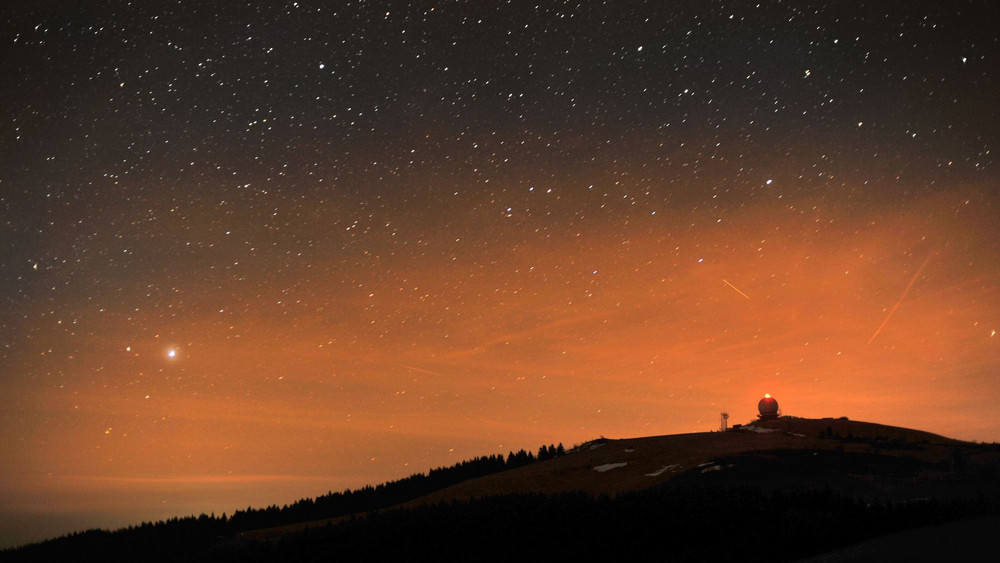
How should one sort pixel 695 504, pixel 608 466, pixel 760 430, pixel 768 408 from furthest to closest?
1. pixel 768 408
2. pixel 760 430
3. pixel 608 466
4. pixel 695 504

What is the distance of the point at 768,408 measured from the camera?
139 feet

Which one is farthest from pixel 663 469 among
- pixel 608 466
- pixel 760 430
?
pixel 760 430

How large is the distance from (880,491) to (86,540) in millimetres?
51150

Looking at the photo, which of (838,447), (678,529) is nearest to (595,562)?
(678,529)

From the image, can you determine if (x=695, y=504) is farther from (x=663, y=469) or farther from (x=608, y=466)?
(x=608, y=466)

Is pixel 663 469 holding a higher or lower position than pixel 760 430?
lower

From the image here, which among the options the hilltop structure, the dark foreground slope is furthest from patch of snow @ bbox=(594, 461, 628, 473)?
the hilltop structure

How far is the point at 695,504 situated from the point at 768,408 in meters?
23.5

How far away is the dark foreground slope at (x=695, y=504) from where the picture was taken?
17625 millimetres

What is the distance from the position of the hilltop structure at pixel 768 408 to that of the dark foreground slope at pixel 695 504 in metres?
3.02

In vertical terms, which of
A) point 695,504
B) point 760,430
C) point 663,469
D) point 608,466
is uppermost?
point 760,430

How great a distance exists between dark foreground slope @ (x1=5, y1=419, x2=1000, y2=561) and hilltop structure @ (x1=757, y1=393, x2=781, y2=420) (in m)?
3.02

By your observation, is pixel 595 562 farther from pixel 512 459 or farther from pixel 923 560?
pixel 512 459

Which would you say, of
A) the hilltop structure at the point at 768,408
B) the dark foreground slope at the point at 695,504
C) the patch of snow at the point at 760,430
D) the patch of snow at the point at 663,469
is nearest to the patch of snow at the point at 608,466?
the dark foreground slope at the point at 695,504
